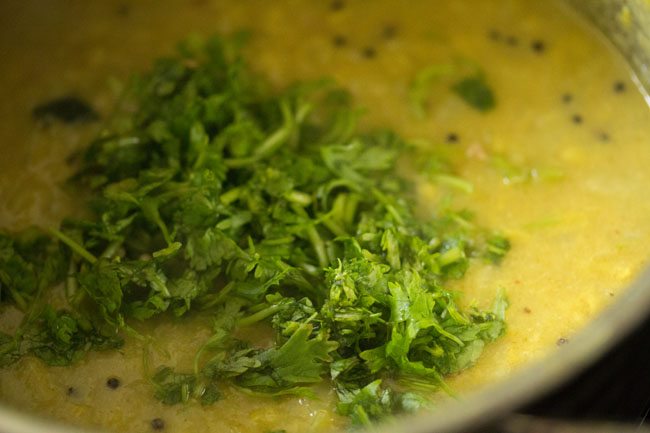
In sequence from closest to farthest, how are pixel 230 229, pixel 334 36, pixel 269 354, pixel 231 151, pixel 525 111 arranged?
1. pixel 269 354
2. pixel 230 229
3. pixel 231 151
4. pixel 525 111
5. pixel 334 36

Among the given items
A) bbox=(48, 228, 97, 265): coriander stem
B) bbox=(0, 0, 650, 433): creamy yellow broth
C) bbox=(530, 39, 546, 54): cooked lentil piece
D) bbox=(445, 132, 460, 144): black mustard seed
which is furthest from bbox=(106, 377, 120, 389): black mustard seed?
bbox=(530, 39, 546, 54): cooked lentil piece

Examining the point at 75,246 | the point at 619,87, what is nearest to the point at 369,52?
the point at 619,87

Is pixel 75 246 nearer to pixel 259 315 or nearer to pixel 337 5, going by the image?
pixel 259 315

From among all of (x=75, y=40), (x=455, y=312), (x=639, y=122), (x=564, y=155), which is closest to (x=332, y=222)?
(x=455, y=312)

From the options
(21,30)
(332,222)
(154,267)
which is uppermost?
(332,222)

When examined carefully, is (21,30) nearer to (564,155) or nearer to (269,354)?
(269,354)

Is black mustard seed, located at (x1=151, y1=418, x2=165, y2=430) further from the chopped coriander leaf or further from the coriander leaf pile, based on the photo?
the chopped coriander leaf
